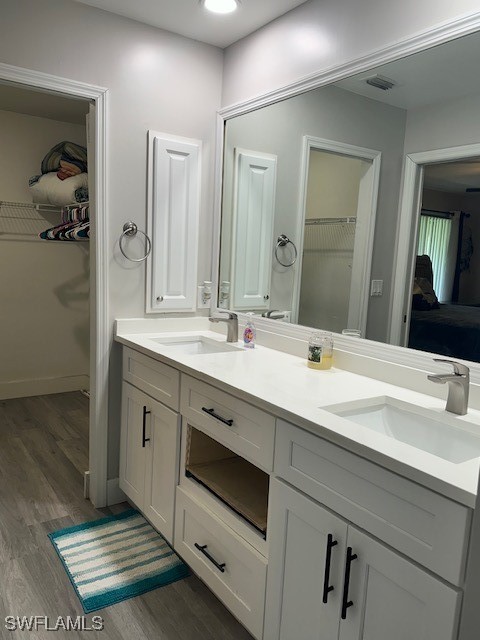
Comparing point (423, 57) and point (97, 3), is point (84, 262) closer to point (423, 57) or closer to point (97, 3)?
point (97, 3)

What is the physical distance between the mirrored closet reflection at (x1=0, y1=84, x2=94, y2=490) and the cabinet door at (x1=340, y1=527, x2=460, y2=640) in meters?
2.46

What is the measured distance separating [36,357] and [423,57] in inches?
147

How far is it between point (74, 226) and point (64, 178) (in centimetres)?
45

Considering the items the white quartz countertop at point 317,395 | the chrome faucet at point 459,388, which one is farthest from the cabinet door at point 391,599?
the chrome faucet at point 459,388

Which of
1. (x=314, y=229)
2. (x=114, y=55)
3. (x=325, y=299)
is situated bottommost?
(x=325, y=299)

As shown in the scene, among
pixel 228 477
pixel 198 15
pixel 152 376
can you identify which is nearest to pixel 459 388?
pixel 228 477

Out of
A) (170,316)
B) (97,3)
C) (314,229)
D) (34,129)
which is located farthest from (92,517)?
(34,129)

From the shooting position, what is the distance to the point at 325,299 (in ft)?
6.97

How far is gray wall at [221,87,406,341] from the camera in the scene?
1.80 meters

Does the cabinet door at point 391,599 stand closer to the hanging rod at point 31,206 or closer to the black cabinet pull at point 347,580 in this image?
the black cabinet pull at point 347,580

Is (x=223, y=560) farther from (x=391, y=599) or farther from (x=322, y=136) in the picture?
(x=322, y=136)

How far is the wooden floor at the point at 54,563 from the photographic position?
1.71m

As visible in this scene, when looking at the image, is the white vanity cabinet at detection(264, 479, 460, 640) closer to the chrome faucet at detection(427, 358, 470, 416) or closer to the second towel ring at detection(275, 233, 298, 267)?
the chrome faucet at detection(427, 358, 470, 416)

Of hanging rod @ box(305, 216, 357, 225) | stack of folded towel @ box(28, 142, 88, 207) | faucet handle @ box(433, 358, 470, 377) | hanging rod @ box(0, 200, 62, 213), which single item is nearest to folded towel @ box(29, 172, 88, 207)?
stack of folded towel @ box(28, 142, 88, 207)
